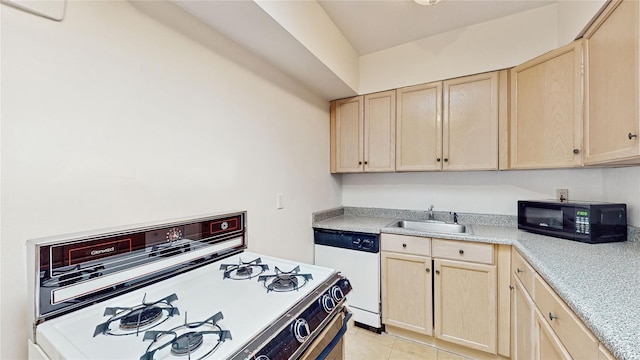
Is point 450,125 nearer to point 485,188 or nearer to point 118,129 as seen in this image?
point 485,188

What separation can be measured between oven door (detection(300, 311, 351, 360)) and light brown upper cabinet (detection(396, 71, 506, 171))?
5.08 feet

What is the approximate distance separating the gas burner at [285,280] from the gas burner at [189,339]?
0.29m

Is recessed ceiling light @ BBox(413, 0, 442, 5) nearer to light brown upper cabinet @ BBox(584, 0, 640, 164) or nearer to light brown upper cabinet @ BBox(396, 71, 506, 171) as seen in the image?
light brown upper cabinet @ BBox(396, 71, 506, 171)

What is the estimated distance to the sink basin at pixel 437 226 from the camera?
2170mm

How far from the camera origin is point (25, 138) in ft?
2.59

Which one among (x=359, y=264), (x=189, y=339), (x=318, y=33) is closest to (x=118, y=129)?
(x=189, y=339)

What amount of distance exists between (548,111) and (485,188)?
75cm

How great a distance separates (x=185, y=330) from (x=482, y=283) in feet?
6.01

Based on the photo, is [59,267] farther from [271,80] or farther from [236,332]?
[271,80]

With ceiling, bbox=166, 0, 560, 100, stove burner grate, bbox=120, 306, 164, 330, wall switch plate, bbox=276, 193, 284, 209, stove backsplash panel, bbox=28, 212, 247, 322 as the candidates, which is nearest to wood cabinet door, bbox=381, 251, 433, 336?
wall switch plate, bbox=276, 193, 284, 209

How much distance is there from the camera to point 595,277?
982mm

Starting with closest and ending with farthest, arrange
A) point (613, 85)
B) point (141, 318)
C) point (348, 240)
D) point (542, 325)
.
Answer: point (141, 318)
point (542, 325)
point (613, 85)
point (348, 240)

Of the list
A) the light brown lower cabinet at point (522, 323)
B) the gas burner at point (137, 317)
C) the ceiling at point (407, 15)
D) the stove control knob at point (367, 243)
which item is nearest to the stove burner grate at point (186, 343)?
the gas burner at point (137, 317)

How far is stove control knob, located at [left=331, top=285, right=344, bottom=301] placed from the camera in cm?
102
